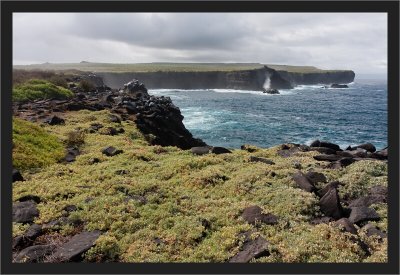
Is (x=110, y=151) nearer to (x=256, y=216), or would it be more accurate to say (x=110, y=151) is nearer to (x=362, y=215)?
(x=256, y=216)

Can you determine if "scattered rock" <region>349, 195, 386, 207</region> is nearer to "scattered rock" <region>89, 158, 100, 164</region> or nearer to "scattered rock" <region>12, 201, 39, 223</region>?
"scattered rock" <region>12, 201, 39, 223</region>

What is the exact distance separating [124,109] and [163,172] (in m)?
23.9

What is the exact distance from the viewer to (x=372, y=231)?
13.1m

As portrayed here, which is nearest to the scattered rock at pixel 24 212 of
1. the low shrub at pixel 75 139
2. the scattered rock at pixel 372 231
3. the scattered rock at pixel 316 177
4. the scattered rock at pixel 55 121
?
the low shrub at pixel 75 139

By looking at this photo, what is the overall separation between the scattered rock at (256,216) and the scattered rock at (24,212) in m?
8.35

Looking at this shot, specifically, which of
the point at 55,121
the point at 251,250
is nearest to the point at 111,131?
the point at 55,121

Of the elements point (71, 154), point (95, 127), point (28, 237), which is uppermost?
point (95, 127)

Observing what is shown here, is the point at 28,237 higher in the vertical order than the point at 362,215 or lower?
lower

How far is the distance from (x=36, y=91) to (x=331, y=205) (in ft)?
140

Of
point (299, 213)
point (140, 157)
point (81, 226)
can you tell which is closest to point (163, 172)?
point (140, 157)

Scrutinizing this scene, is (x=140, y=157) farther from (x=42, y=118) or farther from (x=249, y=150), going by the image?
(x=42, y=118)

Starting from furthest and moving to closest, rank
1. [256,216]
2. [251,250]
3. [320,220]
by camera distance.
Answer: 1. [320,220]
2. [256,216]
3. [251,250]

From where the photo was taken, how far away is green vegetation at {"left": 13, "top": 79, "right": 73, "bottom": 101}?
45.7m

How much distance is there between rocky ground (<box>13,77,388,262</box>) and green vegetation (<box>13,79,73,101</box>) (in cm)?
2419
